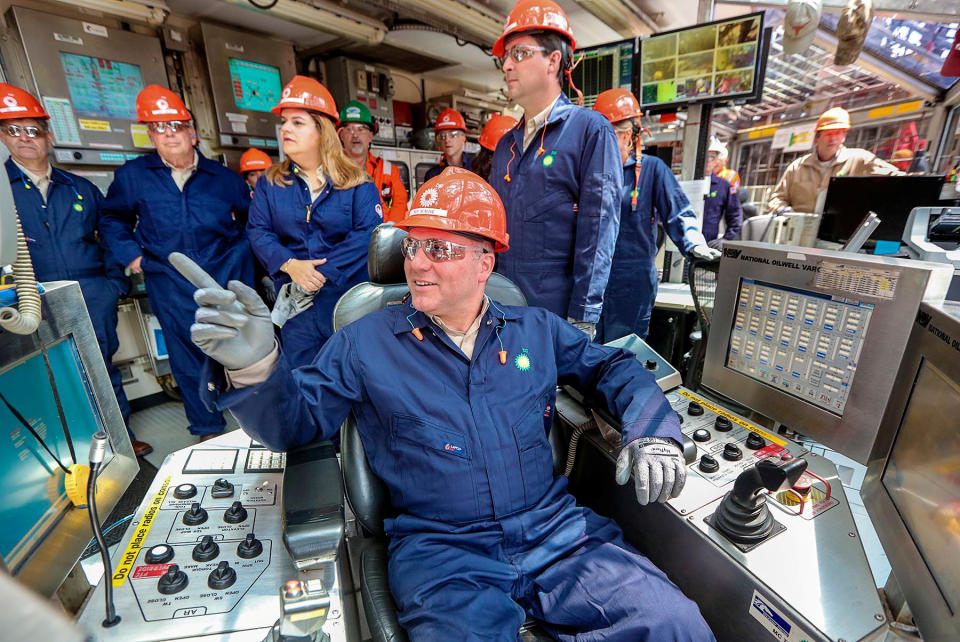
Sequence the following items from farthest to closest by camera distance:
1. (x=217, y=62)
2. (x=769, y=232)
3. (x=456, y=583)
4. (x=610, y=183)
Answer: (x=217, y=62), (x=769, y=232), (x=610, y=183), (x=456, y=583)

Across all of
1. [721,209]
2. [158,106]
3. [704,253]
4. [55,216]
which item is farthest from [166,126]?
[721,209]

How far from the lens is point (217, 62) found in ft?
11.2

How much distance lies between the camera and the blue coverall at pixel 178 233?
239cm

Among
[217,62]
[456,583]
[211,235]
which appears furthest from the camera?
[217,62]

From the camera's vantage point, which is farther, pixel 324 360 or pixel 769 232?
pixel 769 232

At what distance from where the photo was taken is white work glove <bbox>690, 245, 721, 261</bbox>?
1924 mm

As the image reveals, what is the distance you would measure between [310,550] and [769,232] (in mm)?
3229

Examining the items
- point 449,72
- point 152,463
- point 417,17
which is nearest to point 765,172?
point 449,72

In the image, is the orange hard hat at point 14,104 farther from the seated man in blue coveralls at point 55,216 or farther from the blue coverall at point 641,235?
the blue coverall at point 641,235

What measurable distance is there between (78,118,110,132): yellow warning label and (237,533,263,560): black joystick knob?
11.1ft

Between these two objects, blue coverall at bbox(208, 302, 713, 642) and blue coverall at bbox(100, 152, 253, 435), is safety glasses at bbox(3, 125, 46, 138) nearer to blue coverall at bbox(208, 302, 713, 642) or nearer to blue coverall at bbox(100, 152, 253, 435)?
blue coverall at bbox(100, 152, 253, 435)

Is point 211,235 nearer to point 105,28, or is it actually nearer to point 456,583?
point 105,28

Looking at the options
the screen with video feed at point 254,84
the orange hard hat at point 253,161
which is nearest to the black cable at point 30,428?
the orange hard hat at point 253,161

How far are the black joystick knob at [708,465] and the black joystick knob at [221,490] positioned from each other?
1124mm
